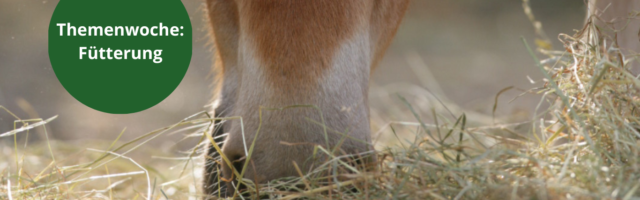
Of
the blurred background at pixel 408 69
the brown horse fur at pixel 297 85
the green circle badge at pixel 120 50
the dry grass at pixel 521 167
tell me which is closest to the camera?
the dry grass at pixel 521 167

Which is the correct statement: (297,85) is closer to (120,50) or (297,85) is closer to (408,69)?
(120,50)

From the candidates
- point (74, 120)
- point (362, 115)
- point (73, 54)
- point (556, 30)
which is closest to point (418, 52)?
point (556, 30)

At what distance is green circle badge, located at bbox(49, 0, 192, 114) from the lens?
76.5 inches

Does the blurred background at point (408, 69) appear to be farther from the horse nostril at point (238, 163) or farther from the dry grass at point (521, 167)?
the horse nostril at point (238, 163)

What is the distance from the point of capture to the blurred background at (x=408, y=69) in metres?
3.45

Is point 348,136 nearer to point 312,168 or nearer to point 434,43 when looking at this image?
point 312,168

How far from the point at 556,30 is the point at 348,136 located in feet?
14.2

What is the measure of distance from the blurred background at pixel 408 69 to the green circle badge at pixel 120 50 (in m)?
0.90

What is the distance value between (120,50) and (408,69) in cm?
294

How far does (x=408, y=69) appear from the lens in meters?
4.57

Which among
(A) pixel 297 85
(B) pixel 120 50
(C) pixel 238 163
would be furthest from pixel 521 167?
(B) pixel 120 50

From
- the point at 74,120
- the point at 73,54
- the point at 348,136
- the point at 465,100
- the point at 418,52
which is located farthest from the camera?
the point at 418,52

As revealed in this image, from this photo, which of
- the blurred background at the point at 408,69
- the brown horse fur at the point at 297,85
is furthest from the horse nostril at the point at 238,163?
the blurred background at the point at 408,69

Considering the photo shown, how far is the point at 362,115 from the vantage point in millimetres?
1272
